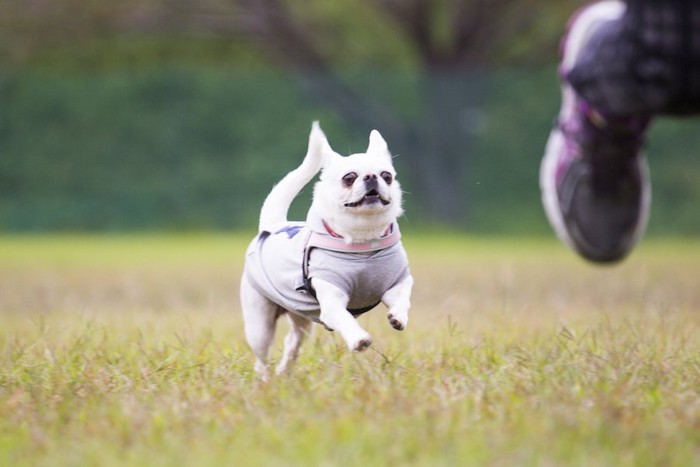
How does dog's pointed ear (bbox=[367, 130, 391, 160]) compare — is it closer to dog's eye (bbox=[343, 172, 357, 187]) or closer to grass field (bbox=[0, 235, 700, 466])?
dog's eye (bbox=[343, 172, 357, 187])

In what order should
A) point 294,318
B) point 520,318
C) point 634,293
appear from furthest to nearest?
point 634,293
point 520,318
point 294,318

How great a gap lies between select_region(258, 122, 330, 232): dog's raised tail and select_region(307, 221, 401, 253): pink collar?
288mm

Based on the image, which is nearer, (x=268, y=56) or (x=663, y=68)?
(x=663, y=68)

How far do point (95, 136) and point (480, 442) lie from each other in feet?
44.3

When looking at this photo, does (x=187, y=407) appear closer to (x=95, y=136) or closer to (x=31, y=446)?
(x=31, y=446)

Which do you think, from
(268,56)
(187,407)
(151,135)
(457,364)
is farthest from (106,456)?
(268,56)

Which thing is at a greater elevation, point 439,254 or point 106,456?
point 106,456

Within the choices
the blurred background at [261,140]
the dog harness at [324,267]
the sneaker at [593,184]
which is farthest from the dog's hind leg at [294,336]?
the blurred background at [261,140]

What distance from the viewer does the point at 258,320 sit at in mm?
3773

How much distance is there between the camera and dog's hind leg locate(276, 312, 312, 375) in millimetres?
3789

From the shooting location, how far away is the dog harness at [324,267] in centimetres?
338

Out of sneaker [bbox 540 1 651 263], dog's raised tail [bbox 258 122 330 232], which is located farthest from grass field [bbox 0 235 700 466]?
dog's raised tail [bbox 258 122 330 232]

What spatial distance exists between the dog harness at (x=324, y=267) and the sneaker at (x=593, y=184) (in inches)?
23.1

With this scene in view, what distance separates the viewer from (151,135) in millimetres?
15023
